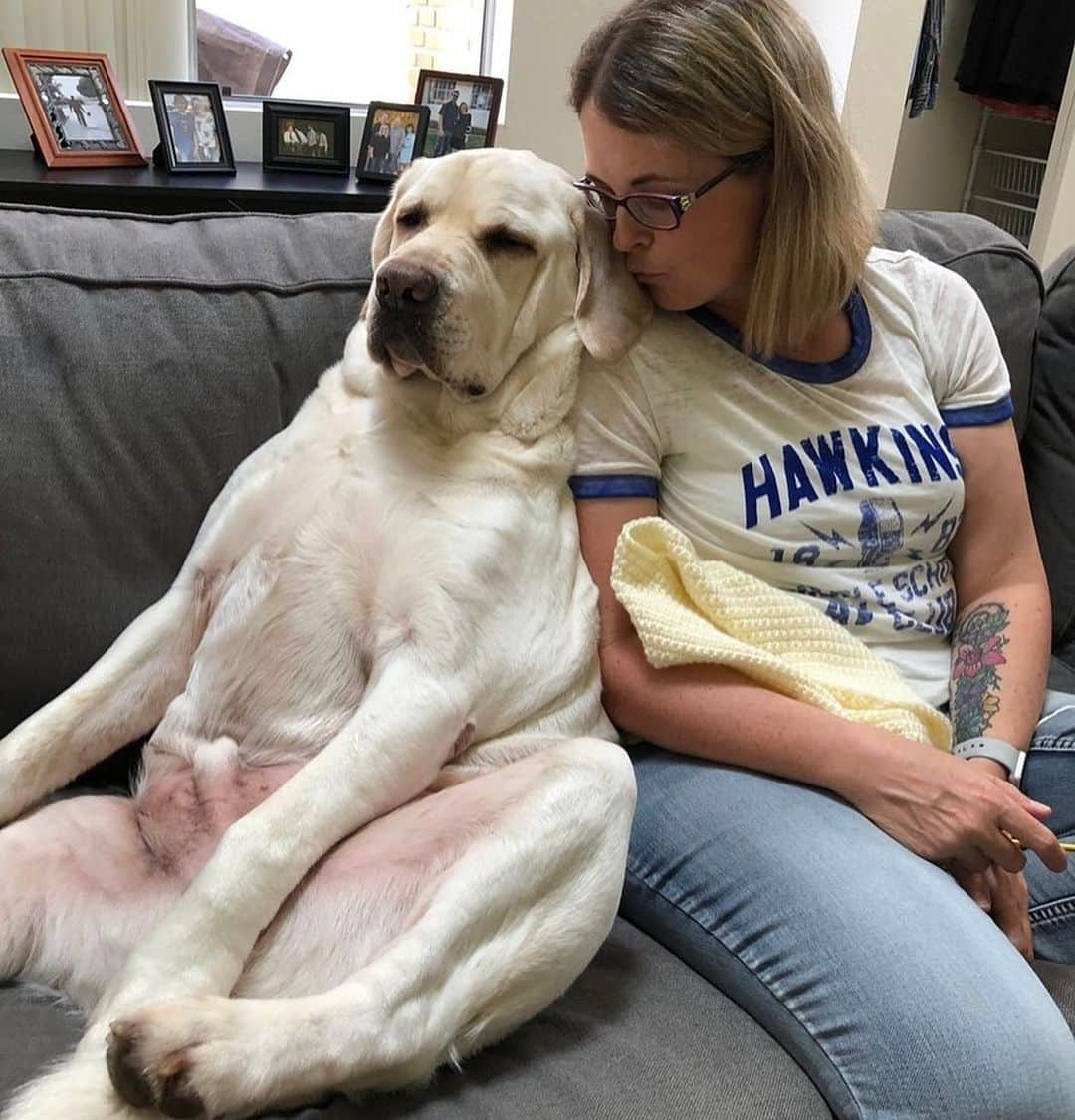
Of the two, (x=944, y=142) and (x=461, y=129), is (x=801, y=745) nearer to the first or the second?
(x=461, y=129)

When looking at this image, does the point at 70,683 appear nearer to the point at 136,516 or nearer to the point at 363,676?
the point at 136,516

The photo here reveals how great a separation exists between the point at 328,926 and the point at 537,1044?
0.23 metres

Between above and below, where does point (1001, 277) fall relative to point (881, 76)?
below

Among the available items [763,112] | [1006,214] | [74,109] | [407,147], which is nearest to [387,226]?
[763,112]

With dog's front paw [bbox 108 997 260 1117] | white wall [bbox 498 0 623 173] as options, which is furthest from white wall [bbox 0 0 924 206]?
dog's front paw [bbox 108 997 260 1117]

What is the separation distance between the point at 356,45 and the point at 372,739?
2.73m

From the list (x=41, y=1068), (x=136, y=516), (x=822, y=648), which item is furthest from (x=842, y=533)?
(x=41, y=1068)

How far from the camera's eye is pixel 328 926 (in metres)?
1.12

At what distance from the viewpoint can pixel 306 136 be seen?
2762 millimetres

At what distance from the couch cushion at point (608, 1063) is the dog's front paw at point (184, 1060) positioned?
10 cm

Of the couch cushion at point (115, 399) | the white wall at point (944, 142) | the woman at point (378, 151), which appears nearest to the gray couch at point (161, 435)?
the couch cushion at point (115, 399)

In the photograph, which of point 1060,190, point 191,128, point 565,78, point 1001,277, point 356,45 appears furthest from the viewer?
point 1060,190

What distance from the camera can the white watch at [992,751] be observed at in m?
1.45

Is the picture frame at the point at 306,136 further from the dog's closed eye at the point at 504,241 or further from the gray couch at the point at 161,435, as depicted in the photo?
the dog's closed eye at the point at 504,241
